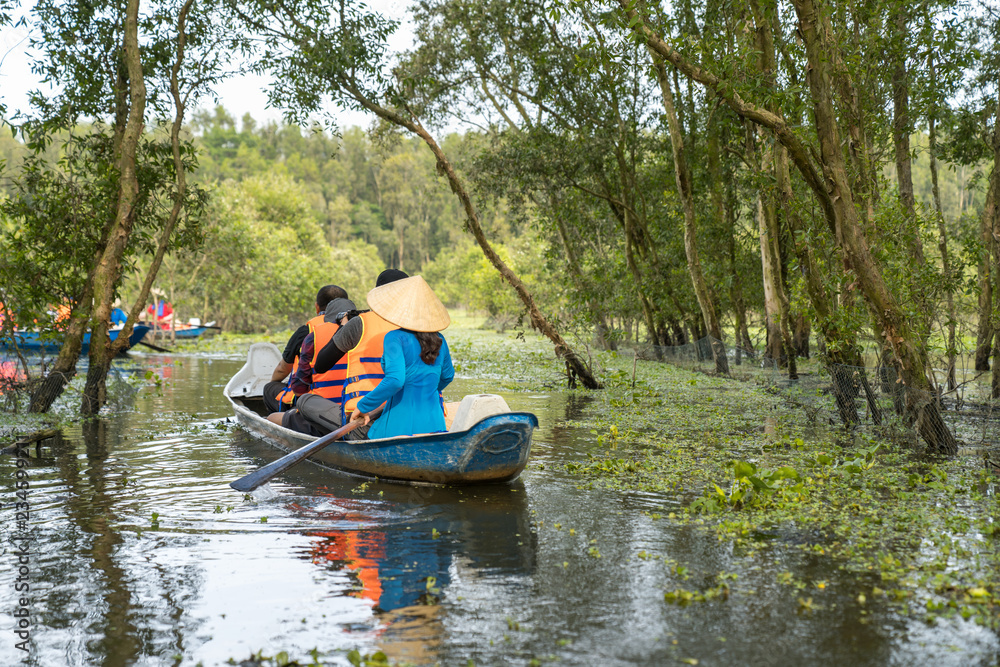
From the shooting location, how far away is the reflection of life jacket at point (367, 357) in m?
6.66

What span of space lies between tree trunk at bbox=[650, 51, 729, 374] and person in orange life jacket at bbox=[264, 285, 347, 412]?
8718mm

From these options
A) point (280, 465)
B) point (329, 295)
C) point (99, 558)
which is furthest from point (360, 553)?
point (329, 295)

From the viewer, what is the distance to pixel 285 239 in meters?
41.2

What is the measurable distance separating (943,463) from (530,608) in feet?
17.3

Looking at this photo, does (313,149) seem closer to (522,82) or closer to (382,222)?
(382,222)

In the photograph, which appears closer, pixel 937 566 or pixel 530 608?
pixel 530 608

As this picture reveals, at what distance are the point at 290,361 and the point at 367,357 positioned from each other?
199 cm

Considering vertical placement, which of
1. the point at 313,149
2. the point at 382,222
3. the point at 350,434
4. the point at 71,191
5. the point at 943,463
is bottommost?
the point at 943,463

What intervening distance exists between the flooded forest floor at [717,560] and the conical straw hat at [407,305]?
4.49ft

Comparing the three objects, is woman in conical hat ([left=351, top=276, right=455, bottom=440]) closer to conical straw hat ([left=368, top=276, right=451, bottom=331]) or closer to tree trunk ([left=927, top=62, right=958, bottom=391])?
conical straw hat ([left=368, top=276, right=451, bottom=331])

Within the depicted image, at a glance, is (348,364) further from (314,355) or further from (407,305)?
(407,305)

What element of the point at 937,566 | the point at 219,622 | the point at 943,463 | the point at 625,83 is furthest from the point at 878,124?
the point at 219,622

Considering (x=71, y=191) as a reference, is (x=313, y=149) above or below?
above

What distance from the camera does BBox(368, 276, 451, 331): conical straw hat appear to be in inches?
242
